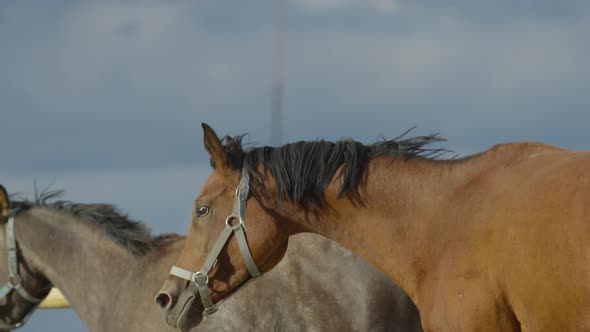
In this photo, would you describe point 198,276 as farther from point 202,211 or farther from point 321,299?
point 321,299

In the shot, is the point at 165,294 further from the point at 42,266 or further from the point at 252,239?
the point at 42,266

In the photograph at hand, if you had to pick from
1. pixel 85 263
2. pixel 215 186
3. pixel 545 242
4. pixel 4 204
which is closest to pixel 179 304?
pixel 215 186

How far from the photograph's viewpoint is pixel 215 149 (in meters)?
5.25

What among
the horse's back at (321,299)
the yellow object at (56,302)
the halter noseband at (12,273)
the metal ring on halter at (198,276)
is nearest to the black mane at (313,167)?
the metal ring on halter at (198,276)

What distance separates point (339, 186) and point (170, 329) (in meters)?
1.93

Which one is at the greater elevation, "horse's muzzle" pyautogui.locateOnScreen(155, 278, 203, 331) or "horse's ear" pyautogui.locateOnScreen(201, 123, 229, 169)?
"horse's ear" pyautogui.locateOnScreen(201, 123, 229, 169)

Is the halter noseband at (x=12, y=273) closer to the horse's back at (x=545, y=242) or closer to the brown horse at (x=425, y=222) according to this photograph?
the brown horse at (x=425, y=222)

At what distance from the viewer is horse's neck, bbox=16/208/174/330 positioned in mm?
6824

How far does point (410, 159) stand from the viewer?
5262 millimetres

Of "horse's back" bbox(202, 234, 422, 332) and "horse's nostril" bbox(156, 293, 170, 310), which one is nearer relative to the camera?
"horse's nostril" bbox(156, 293, 170, 310)

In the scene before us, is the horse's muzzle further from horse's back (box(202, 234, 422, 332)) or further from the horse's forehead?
horse's back (box(202, 234, 422, 332))

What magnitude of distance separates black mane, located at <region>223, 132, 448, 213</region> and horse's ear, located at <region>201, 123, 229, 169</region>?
0.05 m

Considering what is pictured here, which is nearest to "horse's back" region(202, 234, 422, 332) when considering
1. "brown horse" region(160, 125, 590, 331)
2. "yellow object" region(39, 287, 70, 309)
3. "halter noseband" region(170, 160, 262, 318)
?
"brown horse" region(160, 125, 590, 331)

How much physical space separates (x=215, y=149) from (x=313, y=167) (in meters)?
0.55
